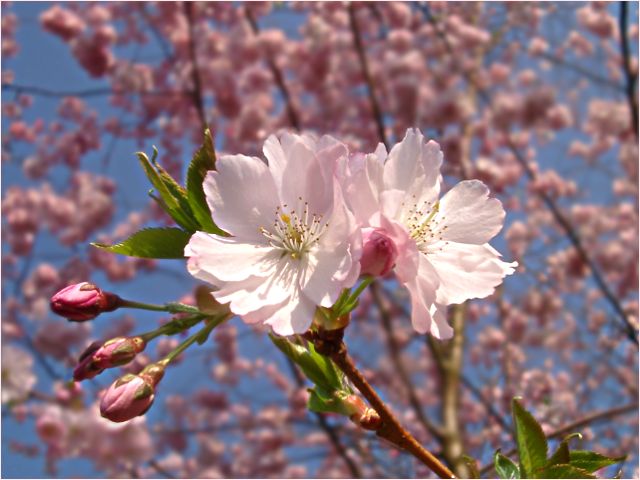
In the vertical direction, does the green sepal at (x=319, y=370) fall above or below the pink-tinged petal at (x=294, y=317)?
below

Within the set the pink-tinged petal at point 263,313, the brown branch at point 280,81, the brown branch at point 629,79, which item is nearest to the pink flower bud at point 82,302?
the pink-tinged petal at point 263,313

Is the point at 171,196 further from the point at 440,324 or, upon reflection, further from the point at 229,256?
the point at 440,324

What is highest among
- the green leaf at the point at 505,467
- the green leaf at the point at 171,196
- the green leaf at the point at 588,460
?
the green leaf at the point at 171,196

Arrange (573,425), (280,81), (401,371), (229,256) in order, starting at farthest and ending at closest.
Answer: (280,81) < (401,371) < (573,425) < (229,256)

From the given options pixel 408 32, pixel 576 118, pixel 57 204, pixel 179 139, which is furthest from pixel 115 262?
pixel 576 118

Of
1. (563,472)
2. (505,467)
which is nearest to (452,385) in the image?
(505,467)

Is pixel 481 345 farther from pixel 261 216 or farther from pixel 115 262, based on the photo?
pixel 261 216

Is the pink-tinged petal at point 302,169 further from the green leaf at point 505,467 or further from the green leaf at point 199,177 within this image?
the green leaf at point 505,467
